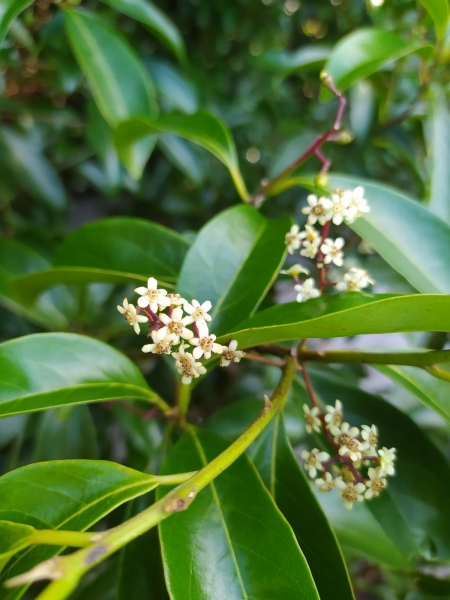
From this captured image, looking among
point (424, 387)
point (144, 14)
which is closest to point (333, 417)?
point (424, 387)

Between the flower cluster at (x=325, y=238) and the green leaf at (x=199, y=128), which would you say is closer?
the flower cluster at (x=325, y=238)

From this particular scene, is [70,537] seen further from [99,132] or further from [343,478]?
[99,132]

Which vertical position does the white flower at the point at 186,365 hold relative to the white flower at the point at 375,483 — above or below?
above

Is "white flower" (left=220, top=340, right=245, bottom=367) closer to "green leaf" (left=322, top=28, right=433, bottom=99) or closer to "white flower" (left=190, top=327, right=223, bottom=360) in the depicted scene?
"white flower" (left=190, top=327, right=223, bottom=360)

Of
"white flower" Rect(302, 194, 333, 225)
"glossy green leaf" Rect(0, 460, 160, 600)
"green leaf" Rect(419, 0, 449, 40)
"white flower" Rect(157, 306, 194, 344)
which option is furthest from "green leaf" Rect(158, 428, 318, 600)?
"green leaf" Rect(419, 0, 449, 40)

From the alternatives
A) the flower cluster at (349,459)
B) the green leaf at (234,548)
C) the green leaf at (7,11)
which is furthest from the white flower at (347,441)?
the green leaf at (7,11)

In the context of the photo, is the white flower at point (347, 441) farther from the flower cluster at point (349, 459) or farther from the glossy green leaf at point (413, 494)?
the glossy green leaf at point (413, 494)
